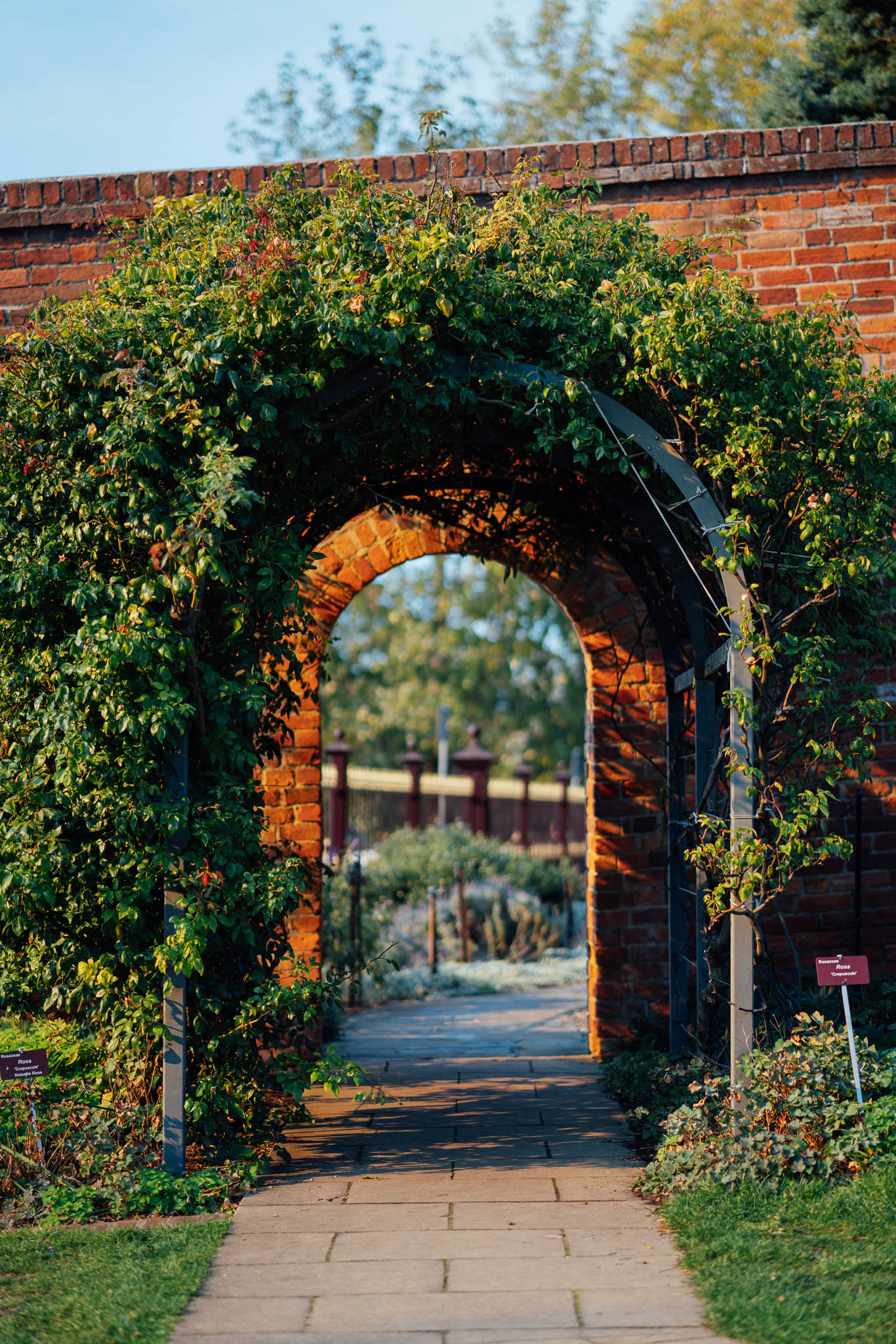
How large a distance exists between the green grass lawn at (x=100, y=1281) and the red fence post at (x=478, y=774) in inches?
409

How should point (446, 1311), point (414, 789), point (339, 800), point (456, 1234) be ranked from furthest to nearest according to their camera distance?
1. point (414, 789)
2. point (339, 800)
3. point (456, 1234)
4. point (446, 1311)

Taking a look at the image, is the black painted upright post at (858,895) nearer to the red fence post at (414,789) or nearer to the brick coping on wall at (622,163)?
the brick coping on wall at (622,163)

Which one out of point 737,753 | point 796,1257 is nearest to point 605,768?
point 737,753

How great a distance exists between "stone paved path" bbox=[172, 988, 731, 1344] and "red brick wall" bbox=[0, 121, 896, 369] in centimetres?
430

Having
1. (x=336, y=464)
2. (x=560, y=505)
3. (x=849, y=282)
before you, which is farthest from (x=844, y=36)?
(x=336, y=464)

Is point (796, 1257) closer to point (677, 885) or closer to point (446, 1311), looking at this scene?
point (446, 1311)

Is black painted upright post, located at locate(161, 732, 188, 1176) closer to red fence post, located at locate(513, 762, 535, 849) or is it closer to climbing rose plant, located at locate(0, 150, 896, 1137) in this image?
climbing rose plant, located at locate(0, 150, 896, 1137)

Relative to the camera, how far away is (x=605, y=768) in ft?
21.6

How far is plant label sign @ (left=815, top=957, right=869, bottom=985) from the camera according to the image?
14.9 feet

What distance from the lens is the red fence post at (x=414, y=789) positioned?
1395 cm

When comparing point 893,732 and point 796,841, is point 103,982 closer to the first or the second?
point 796,841

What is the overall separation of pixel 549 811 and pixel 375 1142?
16.7 metres

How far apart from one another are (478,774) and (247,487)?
10.4 m

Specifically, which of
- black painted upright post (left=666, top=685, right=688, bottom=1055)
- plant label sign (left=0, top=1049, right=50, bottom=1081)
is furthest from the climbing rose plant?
black painted upright post (left=666, top=685, right=688, bottom=1055)
